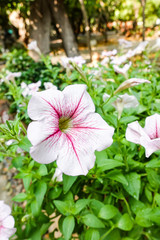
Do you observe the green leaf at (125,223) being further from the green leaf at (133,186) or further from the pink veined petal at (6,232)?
the pink veined petal at (6,232)

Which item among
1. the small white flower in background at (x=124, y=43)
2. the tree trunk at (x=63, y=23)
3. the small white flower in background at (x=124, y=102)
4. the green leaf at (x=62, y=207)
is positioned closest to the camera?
the green leaf at (x=62, y=207)

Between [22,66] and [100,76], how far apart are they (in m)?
2.86

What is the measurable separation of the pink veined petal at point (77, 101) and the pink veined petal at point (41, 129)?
72 millimetres

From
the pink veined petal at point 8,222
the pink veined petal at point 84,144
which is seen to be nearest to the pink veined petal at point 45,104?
the pink veined petal at point 84,144

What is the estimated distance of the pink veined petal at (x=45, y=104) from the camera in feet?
1.89

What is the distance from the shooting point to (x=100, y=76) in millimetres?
1510

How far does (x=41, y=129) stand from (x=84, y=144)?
0.50ft

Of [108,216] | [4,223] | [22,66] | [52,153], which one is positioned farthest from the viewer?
[22,66]

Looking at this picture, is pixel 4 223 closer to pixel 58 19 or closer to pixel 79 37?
pixel 58 19

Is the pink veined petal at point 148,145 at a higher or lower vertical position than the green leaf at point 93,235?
higher

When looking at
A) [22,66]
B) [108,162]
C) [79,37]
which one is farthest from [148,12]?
[108,162]

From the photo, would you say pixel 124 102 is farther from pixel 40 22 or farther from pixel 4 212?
pixel 40 22

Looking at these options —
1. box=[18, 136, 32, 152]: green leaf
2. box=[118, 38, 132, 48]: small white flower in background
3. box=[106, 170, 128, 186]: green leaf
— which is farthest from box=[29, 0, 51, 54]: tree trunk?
box=[106, 170, 128, 186]: green leaf

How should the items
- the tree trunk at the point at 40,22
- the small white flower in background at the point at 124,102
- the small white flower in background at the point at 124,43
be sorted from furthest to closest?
the tree trunk at the point at 40,22
the small white flower in background at the point at 124,43
the small white flower in background at the point at 124,102
